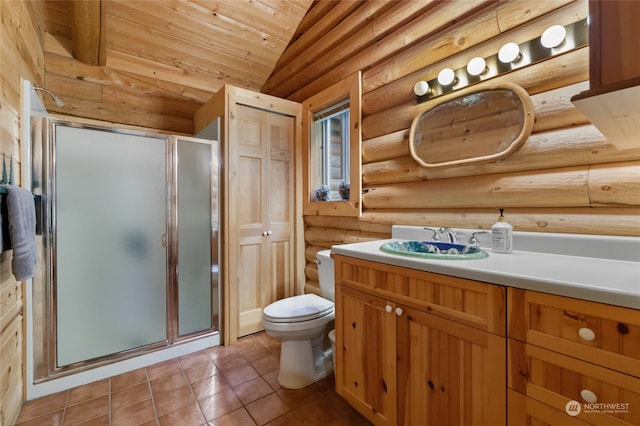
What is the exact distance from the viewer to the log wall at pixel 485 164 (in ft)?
3.91

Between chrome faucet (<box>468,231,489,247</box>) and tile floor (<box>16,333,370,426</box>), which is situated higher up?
chrome faucet (<box>468,231,489,247</box>)

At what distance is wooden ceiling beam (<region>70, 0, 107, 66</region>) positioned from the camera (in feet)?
6.06

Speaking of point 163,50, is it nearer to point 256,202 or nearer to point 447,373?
point 256,202

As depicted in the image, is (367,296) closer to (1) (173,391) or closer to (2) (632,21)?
(2) (632,21)

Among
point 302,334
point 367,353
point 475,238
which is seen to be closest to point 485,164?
point 475,238

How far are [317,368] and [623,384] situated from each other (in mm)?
1568

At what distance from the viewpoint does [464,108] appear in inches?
63.3

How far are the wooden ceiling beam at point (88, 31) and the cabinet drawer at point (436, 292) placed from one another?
235 cm

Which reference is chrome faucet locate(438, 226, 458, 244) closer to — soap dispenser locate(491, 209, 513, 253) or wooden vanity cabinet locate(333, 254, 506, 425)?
soap dispenser locate(491, 209, 513, 253)

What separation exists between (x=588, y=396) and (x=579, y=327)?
186mm

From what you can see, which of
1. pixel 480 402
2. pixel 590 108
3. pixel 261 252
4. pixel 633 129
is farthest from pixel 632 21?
pixel 261 252

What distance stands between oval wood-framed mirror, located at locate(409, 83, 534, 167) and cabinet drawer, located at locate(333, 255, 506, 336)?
0.80 meters

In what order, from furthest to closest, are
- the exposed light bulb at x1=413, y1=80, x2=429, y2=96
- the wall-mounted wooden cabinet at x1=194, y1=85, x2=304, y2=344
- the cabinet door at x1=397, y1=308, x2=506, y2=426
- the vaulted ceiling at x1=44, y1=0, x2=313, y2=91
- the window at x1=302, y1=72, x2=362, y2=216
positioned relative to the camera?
the wall-mounted wooden cabinet at x1=194, y1=85, x2=304, y2=344 → the window at x1=302, y1=72, x2=362, y2=216 → the vaulted ceiling at x1=44, y1=0, x2=313, y2=91 → the exposed light bulb at x1=413, y1=80, x2=429, y2=96 → the cabinet door at x1=397, y1=308, x2=506, y2=426

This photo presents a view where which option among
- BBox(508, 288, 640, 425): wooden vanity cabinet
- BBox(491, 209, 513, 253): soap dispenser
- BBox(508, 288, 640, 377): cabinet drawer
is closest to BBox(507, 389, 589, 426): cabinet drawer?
BBox(508, 288, 640, 425): wooden vanity cabinet
